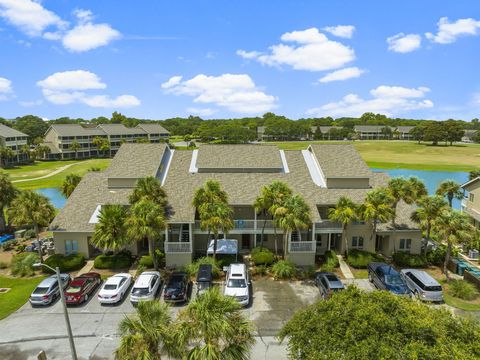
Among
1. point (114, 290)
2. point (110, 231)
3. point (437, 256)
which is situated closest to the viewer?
point (114, 290)

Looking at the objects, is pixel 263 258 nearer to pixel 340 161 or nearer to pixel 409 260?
pixel 409 260

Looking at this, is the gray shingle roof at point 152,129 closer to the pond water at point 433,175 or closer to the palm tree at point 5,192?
the pond water at point 433,175

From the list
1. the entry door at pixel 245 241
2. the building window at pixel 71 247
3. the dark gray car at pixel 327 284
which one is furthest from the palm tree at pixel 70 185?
the dark gray car at pixel 327 284

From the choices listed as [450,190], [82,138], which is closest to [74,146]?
[82,138]

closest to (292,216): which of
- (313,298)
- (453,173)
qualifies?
(313,298)

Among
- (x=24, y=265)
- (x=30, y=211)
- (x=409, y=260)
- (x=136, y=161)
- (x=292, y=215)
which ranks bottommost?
(x=24, y=265)
